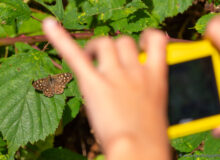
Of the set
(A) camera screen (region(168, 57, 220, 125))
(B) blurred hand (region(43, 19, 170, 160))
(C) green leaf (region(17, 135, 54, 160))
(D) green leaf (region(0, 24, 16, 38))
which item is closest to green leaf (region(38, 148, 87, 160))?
(C) green leaf (region(17, 135, 54, 160))

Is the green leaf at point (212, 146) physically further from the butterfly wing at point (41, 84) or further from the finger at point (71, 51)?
the finger at point (71, 51)

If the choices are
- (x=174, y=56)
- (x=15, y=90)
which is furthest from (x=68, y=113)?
(x=174, y=56)

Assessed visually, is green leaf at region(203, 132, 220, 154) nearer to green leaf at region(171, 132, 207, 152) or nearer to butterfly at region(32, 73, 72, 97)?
green leaf at region(171, 132, 207, 152)

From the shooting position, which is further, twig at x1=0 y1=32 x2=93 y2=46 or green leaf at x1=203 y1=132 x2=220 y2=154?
twig at x1=0 y1=32 x2=93 y2=46

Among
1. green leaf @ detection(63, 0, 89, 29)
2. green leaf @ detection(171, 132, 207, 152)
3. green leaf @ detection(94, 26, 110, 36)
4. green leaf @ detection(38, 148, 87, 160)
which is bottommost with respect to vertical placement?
green leaf @ detection(38, 148, 87, 160)

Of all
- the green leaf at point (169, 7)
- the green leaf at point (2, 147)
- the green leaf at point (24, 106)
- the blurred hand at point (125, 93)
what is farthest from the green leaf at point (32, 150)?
the blurred hand at point (125, 93)

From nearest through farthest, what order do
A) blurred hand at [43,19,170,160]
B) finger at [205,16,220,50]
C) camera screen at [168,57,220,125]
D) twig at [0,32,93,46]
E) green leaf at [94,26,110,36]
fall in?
blurred hand at [43,19,170,160], finger at [205,16,220,50], camera screen at [168,57,220,125], green leaf at [94,26,110,36], twig at [0,32,93,46]

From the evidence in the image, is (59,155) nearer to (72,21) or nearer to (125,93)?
(72,21)

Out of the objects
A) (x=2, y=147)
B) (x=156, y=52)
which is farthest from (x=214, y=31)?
(x=2, y=147)
